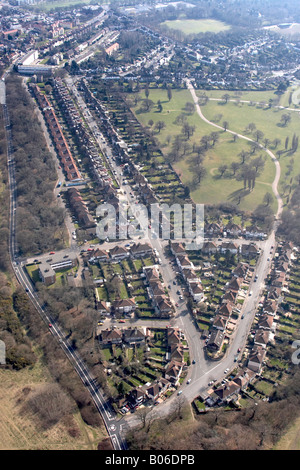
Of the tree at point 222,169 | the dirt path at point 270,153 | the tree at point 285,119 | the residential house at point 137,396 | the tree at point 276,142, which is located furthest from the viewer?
the tree at point 285,119

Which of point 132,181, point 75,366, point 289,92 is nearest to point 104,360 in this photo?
point 75,366

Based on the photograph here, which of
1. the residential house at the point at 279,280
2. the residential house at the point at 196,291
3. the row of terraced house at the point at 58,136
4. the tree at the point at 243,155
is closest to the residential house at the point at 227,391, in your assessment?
the residential house at the point at 196,291

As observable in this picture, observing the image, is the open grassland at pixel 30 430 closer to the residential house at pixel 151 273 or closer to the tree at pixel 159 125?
the residential house at pixel 151 273

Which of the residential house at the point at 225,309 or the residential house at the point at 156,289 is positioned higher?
the residential house at the point at 156,289

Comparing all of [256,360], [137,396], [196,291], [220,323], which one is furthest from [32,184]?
[256,360]

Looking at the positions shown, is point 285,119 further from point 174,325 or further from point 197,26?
point 197,26

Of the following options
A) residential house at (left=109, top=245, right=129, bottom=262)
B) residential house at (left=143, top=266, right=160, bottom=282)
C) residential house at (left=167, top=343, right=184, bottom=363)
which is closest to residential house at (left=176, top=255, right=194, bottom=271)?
residential house at (left=143, top=266, right=160, bottom=282)

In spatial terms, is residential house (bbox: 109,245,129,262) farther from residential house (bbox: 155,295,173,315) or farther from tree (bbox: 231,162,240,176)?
tree (bbox: 231,162,240,176)
